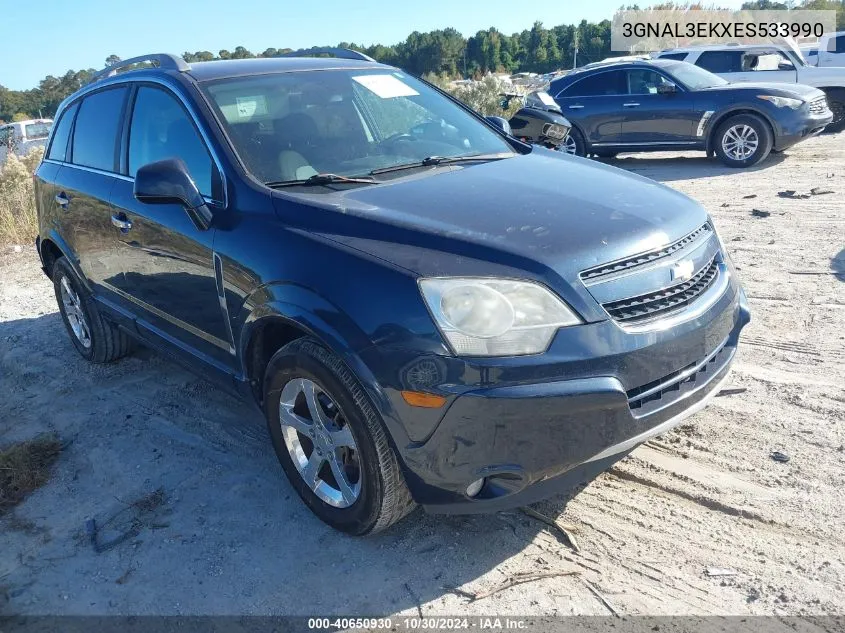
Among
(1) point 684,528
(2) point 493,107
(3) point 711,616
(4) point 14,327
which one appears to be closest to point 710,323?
(1) point 684,528

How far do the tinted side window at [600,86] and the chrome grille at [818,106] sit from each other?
8.81 ft

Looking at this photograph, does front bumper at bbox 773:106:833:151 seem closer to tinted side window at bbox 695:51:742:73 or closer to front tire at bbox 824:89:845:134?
front tire at bbox 824:89:845:134

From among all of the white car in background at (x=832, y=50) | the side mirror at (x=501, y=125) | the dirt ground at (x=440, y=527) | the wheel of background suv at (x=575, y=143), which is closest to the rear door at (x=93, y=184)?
the dirt ground at (x=440, y=527)

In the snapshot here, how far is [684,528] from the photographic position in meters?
2.92

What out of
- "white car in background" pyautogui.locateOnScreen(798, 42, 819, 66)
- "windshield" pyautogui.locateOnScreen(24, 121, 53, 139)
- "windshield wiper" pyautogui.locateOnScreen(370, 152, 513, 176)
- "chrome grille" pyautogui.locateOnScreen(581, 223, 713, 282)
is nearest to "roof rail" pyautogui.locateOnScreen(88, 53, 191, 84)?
"windshield wiper" pyautogui.locateOnScreen(370, 152, 513, 176)

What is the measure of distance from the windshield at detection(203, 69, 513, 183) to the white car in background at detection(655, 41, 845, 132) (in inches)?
448

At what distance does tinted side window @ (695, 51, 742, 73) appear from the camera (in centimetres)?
1370

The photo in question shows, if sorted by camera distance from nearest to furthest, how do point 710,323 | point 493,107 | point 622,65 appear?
point 710,323, point 622,65, point 493,107

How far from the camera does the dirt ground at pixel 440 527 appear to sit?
2.66m

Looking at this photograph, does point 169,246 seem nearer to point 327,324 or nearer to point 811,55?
point 327,324

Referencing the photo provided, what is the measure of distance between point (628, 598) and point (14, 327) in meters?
5.72

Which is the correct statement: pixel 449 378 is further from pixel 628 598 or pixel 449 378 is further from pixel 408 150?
pixel 408 150

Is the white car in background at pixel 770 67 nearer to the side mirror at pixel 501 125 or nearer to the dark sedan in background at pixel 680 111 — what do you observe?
the dark sedan in background at pixel 680 111

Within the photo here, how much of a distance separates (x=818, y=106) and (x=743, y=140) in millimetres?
1237
